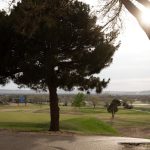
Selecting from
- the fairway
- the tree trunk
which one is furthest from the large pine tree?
the fairway

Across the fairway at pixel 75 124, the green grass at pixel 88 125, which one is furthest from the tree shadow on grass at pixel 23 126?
the green grass at pixel 88 125

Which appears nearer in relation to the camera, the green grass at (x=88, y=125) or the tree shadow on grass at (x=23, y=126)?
the tree shadow on grass at (x=23, y=126)

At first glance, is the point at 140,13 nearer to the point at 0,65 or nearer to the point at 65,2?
the point at 65,2

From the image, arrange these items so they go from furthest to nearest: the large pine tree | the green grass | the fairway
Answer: the green grass
the fairway
the large pine tree

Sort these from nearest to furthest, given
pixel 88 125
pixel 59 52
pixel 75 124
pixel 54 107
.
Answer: pixel 59 52, pixel 54 107, pixel 75 124, pixel 88 125

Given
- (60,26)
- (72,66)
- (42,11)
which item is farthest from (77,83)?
(42,11)

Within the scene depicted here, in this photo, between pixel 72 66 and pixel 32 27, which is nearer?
pixel 32 27

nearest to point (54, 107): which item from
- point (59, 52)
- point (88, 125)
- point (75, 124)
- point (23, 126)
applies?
point (59, 52)

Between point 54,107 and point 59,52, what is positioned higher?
point 59,52

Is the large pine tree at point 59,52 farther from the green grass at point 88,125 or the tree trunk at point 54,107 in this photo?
the green grass at point 88,125

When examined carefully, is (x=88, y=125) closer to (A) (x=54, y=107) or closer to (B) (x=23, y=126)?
(B) (x=23, y=126)

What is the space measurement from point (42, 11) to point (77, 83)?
14907mm

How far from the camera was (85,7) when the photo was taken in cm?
3066

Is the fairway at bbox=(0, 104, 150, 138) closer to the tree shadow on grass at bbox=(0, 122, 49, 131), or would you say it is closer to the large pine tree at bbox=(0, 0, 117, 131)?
the tree shadow on grass at bbox=(0, 122, 49, 131)
